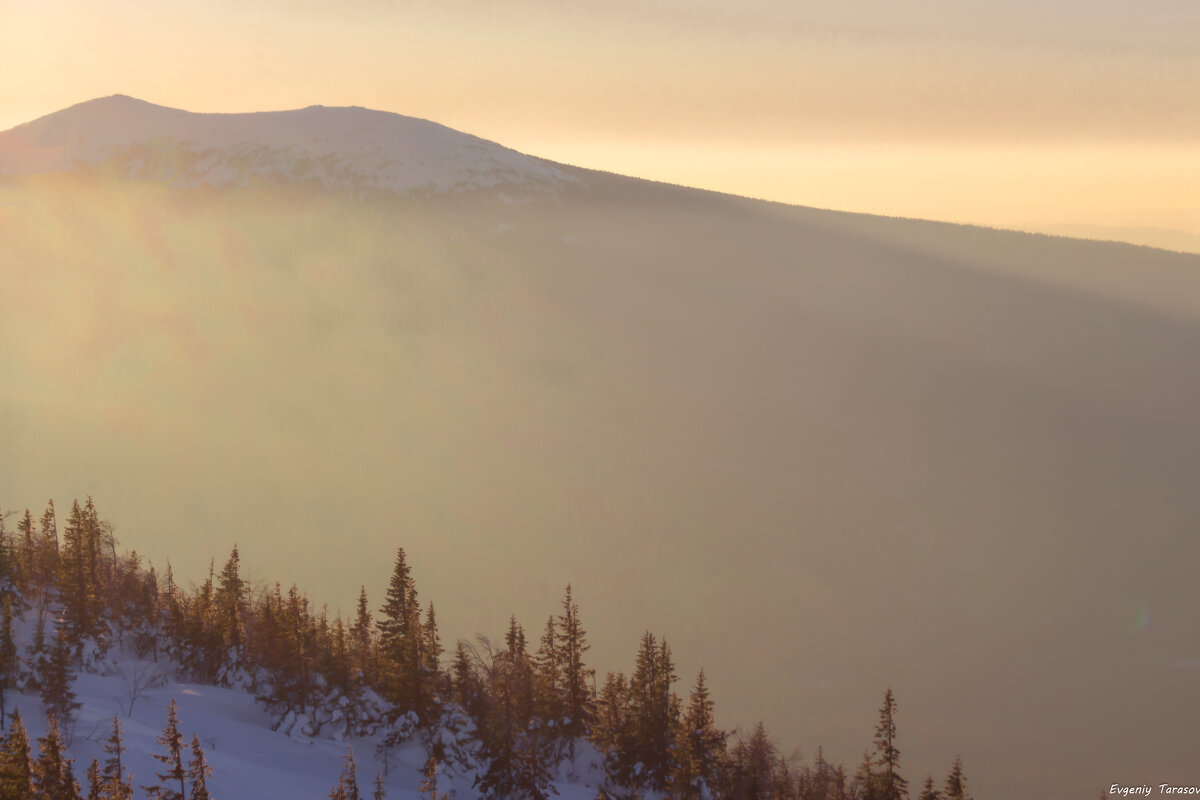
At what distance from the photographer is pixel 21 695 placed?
53.4 metres

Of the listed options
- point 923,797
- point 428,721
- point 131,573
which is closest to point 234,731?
point 428,721

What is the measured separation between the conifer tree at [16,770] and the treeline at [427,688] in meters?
18.1

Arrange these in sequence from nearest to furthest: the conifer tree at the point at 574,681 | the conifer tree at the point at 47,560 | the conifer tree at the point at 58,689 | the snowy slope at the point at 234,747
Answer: the snowy slope at the point at 234,747
the conifer tree at the point at 58,689
the conifer tree at the point at 574,681
the conifer tree at the point at 47,560

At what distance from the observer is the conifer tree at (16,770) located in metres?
38.7

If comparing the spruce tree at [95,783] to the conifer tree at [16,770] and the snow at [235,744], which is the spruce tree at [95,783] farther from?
the snow at [235,744]

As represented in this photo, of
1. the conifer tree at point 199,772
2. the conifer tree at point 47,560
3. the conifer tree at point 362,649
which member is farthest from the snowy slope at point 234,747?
the conifer tree at point 47,560

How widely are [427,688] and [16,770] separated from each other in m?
30.6

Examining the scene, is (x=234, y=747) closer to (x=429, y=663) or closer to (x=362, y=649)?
(x=429, y=663)

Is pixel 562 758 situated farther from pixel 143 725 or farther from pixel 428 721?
pixel 143 725

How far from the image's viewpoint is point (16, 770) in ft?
128

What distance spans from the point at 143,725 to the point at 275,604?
2115 centimetres

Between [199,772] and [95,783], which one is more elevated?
[95,783]

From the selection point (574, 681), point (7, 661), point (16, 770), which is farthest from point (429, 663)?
point (16, 770)

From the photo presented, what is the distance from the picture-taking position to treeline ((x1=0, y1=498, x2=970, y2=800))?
62.9 m
